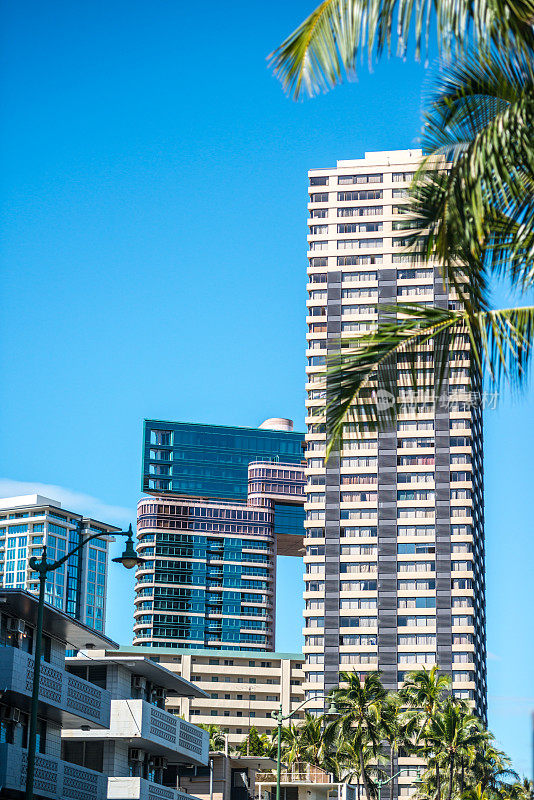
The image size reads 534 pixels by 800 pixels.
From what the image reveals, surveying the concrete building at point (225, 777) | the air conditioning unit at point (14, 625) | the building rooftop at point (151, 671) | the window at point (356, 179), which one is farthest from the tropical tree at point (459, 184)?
the window at point (356, 179)

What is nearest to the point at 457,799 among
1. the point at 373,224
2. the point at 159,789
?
the point at 159,789

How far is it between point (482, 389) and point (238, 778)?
91300mm

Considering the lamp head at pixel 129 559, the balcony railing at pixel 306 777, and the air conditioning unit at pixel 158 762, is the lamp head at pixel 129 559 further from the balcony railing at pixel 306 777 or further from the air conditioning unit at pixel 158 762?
the balcony railing at pixel 306 777

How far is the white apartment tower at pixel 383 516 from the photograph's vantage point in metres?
138

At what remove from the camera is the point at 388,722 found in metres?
97.3

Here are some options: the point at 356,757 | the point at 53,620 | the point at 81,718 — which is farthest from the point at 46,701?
the point at 356,757

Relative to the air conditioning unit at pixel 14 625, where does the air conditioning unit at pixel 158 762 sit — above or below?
below

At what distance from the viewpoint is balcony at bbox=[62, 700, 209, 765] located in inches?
2036

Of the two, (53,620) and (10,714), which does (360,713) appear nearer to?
(53,620)

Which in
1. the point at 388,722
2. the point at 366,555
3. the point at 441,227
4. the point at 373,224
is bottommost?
the point at 388,722

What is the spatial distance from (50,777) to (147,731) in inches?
395

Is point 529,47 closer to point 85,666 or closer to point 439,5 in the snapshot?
point 439,5

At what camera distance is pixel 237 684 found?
176 metres

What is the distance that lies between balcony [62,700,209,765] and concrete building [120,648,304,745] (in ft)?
358
